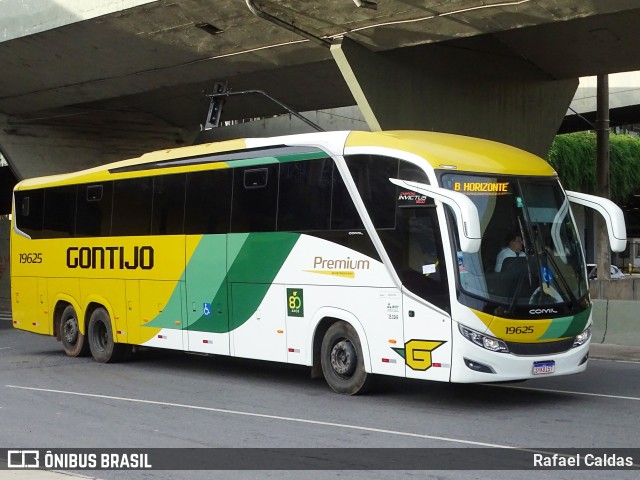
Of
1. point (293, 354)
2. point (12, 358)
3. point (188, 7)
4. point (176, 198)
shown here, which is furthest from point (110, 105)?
point (293, 354)

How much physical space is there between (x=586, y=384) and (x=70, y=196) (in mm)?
10249

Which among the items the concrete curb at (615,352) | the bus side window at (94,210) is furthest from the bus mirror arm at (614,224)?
the bus side window at (94,210)

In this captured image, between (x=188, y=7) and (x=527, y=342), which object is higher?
(x=188, y=7)

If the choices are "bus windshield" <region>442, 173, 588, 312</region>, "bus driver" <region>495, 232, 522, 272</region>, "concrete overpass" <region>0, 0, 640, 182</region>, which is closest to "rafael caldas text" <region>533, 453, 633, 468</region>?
"bus windshield" <region>442, 173, 588, 312</region>

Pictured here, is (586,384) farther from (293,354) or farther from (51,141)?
(51,141)

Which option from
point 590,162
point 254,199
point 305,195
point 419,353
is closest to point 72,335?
point 254,199

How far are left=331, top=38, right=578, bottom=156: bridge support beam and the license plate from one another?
10637 millimetres

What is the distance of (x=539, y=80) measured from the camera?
26.4m

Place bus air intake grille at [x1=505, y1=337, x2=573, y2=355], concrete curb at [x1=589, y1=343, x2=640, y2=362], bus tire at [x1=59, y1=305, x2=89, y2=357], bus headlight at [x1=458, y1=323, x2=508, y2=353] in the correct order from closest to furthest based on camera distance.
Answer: bus headlight at [x1=458, y1=323, x2=508, y2=353] → bus air intake grille at [x1=505, y1=337, x2=573, y2=355] → concrete curb at [x1=589, y1=343, x2=640, y2=362] → bus tire at [x1=59, y1=305, x2=89, y2=357]

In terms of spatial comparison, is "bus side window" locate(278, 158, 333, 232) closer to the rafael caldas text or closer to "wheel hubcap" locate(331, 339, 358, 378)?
"wheel hubcap" locate(331, 339, 358, 378)

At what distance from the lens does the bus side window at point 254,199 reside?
48.1 ft

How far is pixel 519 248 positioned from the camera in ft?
40.0

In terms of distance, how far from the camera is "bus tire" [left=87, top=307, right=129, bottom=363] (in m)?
18.2

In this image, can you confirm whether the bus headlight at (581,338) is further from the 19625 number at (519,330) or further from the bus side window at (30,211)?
the bus side window at (30,211)
